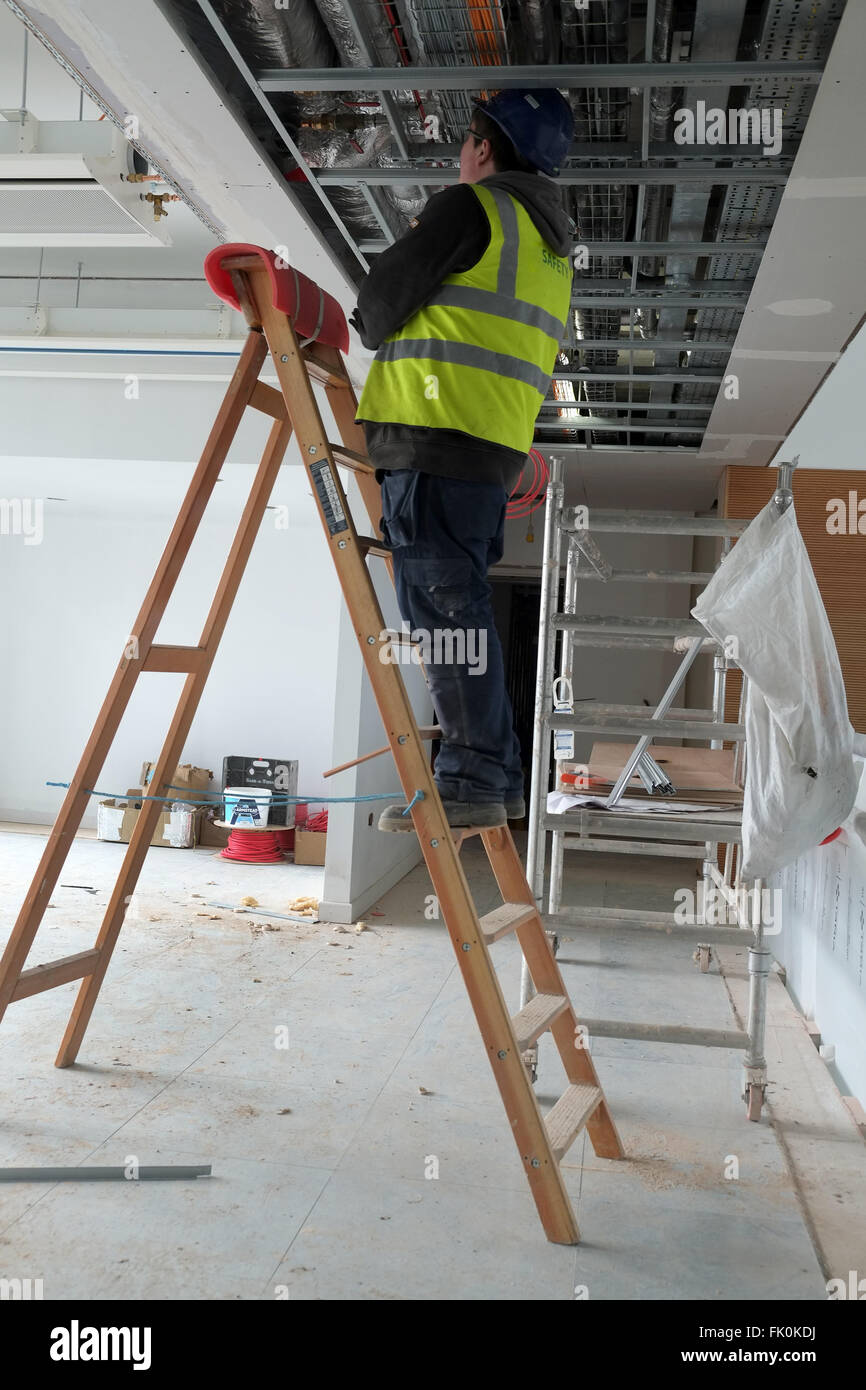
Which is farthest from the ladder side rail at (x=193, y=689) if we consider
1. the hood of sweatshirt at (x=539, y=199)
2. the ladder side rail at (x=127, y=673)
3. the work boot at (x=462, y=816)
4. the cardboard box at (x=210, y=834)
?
the cardboard box at (x=210, y=834)

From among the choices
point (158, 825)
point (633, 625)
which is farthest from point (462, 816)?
point (158, 825)

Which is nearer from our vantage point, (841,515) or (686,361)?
(686,361)

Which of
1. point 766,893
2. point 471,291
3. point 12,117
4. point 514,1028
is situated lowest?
point 514,1028

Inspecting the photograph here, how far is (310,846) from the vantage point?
22.1 ft

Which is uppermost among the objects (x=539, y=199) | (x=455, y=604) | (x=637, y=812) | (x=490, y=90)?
(x=490, y=90)

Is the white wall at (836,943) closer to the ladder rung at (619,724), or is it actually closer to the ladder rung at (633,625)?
the ladder rung at (619,724)

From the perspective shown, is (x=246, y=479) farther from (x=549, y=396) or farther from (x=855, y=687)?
(x=855, y=687)

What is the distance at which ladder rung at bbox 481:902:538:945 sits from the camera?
88.9 inches

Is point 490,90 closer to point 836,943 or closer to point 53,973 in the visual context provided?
point 53,973

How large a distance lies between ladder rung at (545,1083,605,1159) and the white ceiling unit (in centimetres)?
332

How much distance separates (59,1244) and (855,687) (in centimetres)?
489

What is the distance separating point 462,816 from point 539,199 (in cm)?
126

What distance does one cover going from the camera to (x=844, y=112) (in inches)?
89.9
